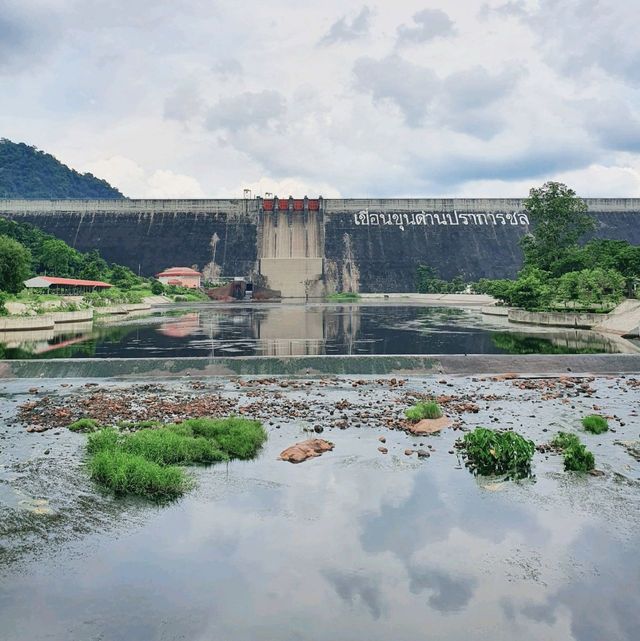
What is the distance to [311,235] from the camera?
90.2 m

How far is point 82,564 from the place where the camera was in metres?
8.07

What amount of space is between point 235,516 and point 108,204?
89.6m

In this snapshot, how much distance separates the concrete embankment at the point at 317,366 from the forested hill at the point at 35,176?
504ft

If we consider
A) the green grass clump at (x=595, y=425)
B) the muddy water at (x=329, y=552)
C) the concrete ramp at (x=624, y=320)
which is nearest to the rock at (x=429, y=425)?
the muddy water at (x=329, y=552)

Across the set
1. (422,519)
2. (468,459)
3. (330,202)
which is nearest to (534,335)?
(468,459)

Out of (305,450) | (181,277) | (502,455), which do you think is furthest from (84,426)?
(181,277)

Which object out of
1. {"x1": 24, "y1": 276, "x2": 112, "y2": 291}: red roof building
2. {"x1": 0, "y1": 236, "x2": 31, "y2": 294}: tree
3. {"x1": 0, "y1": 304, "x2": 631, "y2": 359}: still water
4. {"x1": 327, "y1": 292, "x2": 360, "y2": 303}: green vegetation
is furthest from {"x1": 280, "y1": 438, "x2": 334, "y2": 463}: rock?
{"x1": 327, "y1": 292, "x2": 360, "y2": 303}: green vegetation

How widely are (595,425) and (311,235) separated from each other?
7779cm

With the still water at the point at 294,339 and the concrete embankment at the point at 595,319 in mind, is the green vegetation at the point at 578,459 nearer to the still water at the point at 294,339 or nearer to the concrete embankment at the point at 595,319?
the still water at the point at 294,339

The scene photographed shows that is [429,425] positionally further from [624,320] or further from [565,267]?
[565,267]

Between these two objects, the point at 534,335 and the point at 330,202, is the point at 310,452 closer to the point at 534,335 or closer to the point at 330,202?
the point at 534,335

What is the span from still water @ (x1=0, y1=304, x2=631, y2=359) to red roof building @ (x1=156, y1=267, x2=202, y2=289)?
3639 centimetres

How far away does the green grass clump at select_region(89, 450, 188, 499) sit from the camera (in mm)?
10422

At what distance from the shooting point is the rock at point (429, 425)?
1397 cm
